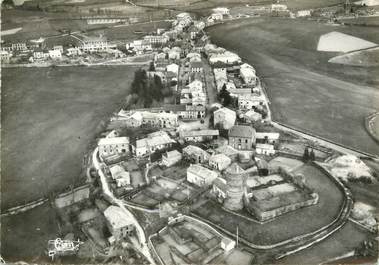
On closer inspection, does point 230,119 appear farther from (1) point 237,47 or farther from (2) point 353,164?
(1) point 237,47

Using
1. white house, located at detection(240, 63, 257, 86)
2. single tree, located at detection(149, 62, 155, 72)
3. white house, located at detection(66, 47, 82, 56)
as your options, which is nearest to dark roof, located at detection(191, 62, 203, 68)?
single tree, located at detection(149, 62, 155, 72)

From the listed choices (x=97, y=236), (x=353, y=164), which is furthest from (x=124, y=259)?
(x=353, y=164)

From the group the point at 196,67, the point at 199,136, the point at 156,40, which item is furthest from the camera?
the point at 156,40

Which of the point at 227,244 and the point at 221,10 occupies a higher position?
the point at 221,10

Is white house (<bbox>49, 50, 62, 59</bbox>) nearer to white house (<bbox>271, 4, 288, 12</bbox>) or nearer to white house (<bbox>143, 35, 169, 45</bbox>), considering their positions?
white house (<bbox>143, 35, 169, 45</bbox>)

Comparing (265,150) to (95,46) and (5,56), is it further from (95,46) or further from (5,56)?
(5,56)

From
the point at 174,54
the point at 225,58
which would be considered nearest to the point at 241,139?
the point at 225,58
